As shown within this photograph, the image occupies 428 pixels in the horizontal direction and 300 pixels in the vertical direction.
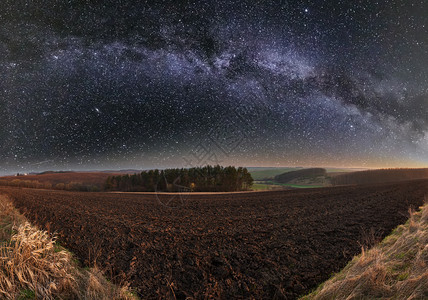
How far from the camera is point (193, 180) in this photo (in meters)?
48.0

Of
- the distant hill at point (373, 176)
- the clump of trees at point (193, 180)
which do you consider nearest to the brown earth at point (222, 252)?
the clump of trees at point (193, 180)

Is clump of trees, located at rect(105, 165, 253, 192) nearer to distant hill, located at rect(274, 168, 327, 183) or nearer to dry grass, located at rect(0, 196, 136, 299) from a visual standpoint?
dry grass, located at rect(0, 196, 136, 299)

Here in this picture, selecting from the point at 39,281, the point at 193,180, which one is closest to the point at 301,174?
the point at 193,180

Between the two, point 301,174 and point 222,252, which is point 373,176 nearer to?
point 301,174

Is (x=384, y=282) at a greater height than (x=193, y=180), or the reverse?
(x=384, y=282)

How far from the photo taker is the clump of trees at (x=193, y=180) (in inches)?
1850

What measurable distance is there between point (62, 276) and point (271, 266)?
16.5 feet

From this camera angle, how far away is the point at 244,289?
4.54 metres

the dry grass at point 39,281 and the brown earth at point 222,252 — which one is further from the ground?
the dry grass at point 39,281

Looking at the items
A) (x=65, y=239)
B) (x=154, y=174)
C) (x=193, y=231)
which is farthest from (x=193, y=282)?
(x=154, y=174)

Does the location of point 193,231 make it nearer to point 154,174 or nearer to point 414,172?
point 154,174

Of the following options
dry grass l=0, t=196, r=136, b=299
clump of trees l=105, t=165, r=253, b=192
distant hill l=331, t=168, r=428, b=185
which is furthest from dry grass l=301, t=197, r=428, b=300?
distant hill l=331, t=168, r=428, b=185

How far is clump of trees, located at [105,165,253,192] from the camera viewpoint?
1850 inches

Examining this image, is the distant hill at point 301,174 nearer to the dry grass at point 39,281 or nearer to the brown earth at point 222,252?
the brown earth at point 222,252
